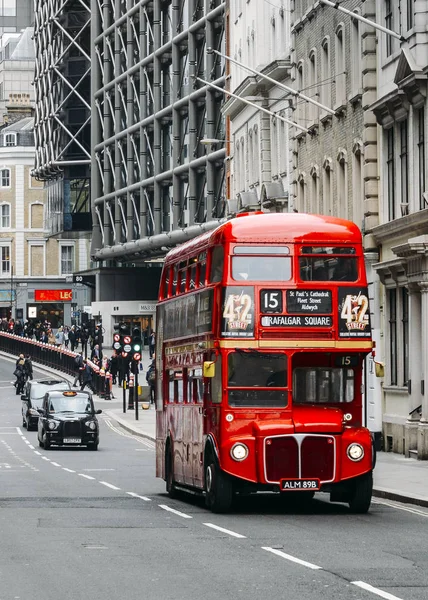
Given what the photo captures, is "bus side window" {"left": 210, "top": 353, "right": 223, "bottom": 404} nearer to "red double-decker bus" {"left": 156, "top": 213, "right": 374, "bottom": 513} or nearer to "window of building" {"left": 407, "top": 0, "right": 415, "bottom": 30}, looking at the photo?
"red double-decker bus" {"left": 156, "top": 213, "right": 374, "bottom": 513}

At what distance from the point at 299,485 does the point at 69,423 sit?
25640mm

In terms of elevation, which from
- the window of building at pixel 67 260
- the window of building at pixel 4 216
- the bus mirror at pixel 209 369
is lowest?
the bus mirror at pixel 209 369

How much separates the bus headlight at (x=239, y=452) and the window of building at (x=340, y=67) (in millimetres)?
21599

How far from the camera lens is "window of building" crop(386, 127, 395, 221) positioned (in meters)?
38.3

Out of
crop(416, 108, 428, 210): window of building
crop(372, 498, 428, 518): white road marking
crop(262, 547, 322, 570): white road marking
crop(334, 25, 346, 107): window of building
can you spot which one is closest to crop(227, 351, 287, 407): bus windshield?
crop(372, 498, 428, 518): white road marking

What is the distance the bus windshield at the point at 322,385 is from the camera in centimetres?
2312

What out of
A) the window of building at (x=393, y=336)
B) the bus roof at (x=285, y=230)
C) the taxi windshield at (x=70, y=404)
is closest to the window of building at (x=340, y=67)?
the window of building at (x=393, y=336)

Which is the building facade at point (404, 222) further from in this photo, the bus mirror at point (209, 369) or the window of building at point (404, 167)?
the bus mirror at point (209, 369)

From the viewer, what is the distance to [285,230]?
923 inches

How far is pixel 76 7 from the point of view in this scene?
365 feet

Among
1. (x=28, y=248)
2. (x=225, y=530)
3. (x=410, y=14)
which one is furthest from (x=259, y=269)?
(x=28, y=248)

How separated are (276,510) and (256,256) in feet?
13.0

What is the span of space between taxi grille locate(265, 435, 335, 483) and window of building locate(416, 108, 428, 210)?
13334 millimetres

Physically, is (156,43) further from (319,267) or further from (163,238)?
(319,267)
